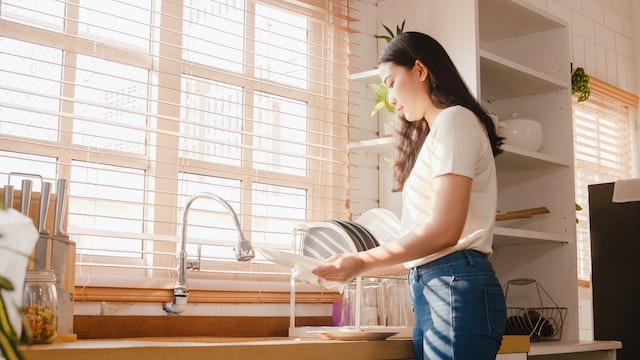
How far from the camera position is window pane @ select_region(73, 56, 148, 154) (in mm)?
2330

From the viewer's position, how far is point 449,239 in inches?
65.1

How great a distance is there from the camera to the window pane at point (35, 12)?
7.28 feet

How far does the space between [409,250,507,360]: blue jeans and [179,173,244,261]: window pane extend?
A: 37.2 inches

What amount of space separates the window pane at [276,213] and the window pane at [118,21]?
636 mm

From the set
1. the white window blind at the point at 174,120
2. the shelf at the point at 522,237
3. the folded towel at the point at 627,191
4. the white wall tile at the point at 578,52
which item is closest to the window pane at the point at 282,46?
the white window blind at the point at 174,120

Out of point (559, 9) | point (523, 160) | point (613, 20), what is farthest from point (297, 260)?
point (613, 20)

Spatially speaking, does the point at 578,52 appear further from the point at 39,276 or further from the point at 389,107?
the point at 39,276

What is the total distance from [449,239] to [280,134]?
4.29 feet

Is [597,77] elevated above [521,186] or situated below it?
above

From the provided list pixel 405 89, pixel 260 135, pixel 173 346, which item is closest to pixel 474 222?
pixel 405 89

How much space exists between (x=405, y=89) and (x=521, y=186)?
4.73 feet

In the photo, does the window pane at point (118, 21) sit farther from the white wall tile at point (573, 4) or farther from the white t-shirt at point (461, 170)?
the white wall tile at point (573, 4)

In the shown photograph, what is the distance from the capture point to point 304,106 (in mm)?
2947

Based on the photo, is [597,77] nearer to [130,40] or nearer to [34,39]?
[130,40]
